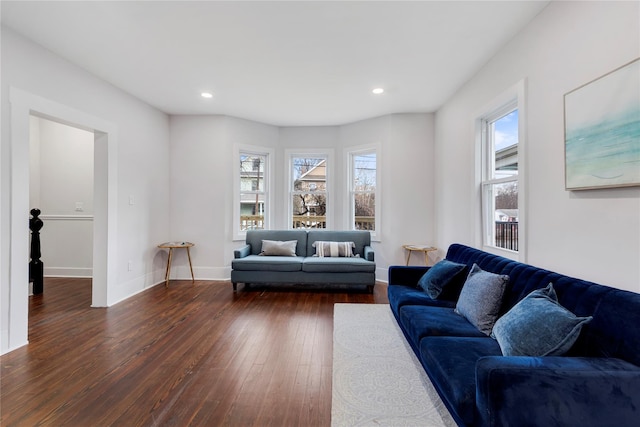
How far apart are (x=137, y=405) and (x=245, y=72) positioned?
3152mm

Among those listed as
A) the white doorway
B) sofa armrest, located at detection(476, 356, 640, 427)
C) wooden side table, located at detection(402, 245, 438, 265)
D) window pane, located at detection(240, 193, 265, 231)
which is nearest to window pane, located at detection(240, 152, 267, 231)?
window pane, located at detection(240, 193, 265, 231)

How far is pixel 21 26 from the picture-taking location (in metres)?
2.43

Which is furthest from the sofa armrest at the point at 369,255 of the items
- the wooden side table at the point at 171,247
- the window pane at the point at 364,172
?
the wooden side table at the point at 171,247

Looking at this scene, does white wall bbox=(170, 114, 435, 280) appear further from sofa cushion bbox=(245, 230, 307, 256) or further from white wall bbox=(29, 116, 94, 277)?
white wall bbox=(29, 116, 94, 277)

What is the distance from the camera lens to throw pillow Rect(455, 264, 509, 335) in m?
1.96

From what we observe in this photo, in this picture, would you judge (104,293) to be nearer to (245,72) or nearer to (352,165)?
(245,72)

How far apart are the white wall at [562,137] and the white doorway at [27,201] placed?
423cm

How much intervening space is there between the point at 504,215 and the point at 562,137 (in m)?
1.06

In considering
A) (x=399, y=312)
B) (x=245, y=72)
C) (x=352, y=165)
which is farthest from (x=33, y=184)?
(x=399, y=312)

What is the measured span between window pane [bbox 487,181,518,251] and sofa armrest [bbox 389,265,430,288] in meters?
0.80

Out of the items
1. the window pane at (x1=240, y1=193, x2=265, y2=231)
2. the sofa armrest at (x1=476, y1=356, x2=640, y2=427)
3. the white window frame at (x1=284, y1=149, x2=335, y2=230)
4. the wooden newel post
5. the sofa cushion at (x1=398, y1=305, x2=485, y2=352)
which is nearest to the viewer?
the sofa armrest at (x1=476, y1=356, x2=640, y2=427)

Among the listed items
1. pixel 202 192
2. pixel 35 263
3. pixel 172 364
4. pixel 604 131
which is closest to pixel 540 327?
pixel 604 131

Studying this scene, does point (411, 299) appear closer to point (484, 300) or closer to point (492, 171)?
point (484, 300)

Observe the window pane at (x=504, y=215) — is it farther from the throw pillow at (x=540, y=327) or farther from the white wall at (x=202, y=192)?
the white wall at (x=202, y=192)
